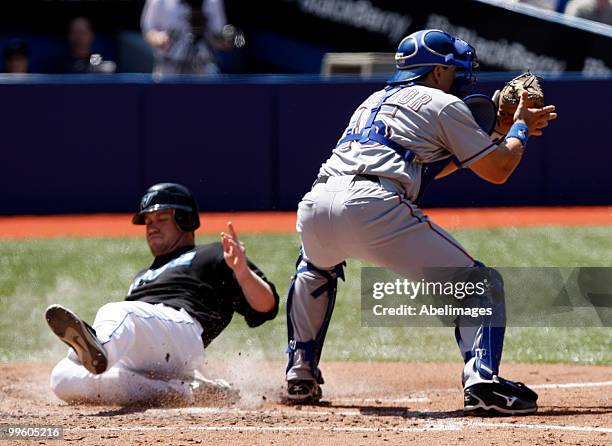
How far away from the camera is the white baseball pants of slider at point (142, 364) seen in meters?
5.98

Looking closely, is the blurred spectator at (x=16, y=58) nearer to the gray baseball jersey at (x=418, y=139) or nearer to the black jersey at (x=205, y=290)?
the black jersey at (x=205, y=290)

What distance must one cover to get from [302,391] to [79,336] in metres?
1.20

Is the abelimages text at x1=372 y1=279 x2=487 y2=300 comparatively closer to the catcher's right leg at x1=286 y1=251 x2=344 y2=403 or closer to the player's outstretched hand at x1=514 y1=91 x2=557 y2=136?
the catcher's right leg at x1=286 y1=251 x2=344 y2=403

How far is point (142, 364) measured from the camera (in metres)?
6.11

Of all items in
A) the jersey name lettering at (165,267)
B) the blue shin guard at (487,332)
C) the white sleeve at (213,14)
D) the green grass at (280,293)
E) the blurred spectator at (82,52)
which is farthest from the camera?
the blurred spectator at (82,52)

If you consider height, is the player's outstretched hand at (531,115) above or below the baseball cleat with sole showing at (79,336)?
above

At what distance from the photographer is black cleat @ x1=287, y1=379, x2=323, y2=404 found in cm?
612

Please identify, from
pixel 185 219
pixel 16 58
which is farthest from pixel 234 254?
pixel 16 58

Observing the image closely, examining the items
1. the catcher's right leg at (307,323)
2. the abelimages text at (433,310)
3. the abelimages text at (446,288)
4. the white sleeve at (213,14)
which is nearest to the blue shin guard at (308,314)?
the catcher's right leg at (307,323)

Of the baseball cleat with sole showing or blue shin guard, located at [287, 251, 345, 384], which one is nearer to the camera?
the baseball cleat with sole showing

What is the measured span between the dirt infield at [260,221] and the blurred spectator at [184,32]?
1997 mm

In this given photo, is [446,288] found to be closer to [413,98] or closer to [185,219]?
[413,98]

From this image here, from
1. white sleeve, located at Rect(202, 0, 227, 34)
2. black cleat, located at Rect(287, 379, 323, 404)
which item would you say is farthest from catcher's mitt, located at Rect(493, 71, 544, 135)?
white sleeve, located at Rect(202, 0, 227, 34)

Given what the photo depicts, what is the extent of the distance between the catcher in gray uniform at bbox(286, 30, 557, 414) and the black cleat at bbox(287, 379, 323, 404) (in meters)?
0.62
